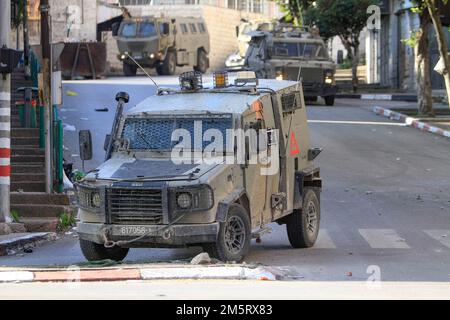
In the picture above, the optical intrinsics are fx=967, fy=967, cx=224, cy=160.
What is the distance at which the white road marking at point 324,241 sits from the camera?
14039mm

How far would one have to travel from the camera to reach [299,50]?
3434 centimetres

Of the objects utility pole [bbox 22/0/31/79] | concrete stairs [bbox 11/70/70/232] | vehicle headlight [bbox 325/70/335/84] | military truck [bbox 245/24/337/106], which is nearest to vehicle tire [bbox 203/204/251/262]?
concrete stairs [bbox 11/70/70/232]

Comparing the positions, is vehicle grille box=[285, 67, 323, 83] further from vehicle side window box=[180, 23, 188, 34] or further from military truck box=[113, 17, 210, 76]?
vehicle side window box=[180, 23, 188, 34]

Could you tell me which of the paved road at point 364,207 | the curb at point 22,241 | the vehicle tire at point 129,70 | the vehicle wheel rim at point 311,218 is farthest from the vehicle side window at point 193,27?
the vehicle wheel rim at point 311,218

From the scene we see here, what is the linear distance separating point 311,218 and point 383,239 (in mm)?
1427

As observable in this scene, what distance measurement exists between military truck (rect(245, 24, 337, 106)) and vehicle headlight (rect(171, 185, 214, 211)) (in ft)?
72.2

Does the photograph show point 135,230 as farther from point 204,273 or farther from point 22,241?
point 22,241

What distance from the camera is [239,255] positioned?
38.6 ft

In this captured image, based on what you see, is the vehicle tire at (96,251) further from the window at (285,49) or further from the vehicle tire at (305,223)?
the window at (285,49)

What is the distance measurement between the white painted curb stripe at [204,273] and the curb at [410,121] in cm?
1822

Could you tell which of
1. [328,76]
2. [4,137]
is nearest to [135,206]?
[4,137]
